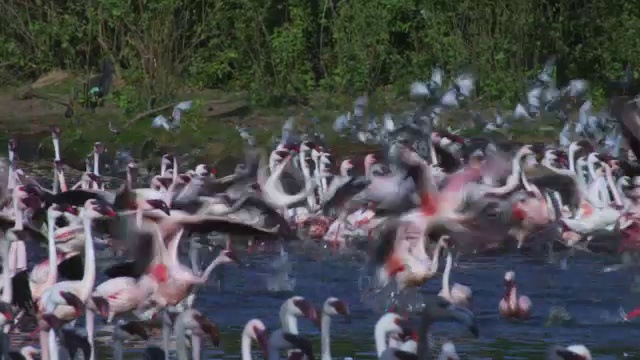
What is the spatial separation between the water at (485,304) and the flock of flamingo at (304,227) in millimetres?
247

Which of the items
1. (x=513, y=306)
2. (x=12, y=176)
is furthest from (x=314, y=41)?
(x=513, y=306)

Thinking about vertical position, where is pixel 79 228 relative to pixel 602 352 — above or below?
above

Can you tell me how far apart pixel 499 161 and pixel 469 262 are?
6.42ft

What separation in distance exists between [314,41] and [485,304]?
45.2 feet

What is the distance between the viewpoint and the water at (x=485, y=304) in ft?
37.2

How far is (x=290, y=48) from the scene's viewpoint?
25922mm

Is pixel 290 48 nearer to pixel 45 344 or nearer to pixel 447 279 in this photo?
pixel 447 279

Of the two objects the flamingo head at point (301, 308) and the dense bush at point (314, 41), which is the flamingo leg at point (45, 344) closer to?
the flamingo head at point (301, 308)

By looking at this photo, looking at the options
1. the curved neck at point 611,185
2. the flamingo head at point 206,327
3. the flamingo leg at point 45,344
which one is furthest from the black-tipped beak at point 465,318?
the curved neck at point 611,185

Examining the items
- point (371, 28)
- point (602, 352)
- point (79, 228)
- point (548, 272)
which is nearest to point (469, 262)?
point (548, 272)

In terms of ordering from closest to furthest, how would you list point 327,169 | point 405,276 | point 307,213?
point 405,276 → point 307,213 → point 327,169

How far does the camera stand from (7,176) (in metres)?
17.6

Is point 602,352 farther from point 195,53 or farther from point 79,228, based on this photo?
point 195,53

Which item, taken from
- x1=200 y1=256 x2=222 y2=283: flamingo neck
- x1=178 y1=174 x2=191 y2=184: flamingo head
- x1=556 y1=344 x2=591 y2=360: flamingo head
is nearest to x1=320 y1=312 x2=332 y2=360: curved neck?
x1=556 y1=344 x2=591 y2=360: flamingo head
